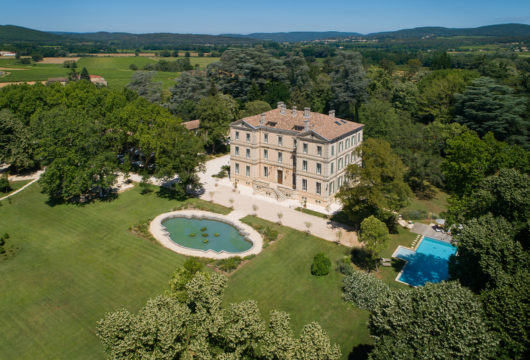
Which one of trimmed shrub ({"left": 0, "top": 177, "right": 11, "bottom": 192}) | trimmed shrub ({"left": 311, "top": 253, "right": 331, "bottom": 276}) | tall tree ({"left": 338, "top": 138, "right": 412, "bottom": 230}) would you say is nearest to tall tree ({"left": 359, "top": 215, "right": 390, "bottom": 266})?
trimmed shrub ({"left": 311, "top": 253, "right": 331, "bottom": 276})

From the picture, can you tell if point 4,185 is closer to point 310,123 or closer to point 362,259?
point 310,123

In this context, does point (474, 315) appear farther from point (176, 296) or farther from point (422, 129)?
point (422, 129)

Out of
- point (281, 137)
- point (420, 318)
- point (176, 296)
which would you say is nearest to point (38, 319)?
point (176, 296)

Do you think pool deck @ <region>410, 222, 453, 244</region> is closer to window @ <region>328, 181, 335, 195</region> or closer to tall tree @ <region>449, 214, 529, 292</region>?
window @ <region>328, 181, 335, 195</region>

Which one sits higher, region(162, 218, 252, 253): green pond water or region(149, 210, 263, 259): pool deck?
region(149, 210, 263, 259): pool deck

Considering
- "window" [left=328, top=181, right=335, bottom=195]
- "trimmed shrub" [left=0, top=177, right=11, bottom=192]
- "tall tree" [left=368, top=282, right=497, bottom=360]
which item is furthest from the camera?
"trimmed shrub" [left=0, top=177, right=11, bottom=192]

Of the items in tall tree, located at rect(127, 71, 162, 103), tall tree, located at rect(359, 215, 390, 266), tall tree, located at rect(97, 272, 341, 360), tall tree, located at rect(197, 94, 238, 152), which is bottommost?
tall tree, located at rect(359, 215, 390, 266)
